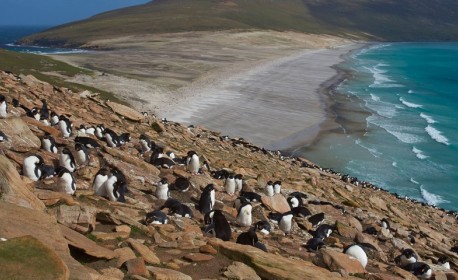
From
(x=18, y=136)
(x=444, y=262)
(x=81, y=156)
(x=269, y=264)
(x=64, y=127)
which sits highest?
(x=18, y=136)

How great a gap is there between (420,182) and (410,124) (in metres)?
19.9

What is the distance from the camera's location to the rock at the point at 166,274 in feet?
29.9

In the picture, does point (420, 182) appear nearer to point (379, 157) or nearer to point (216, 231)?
point (379, 157)

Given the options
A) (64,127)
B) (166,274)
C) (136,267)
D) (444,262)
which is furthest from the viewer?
(64,127)

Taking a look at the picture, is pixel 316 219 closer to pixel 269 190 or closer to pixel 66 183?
pixel 269 190

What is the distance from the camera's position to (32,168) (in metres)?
13.1

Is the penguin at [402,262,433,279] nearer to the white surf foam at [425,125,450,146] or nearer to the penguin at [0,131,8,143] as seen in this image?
the penguin at [0,131,8,143]

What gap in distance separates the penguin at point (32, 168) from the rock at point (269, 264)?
16.3 feet

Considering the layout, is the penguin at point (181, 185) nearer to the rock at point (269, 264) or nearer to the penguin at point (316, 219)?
the penguin at point (316, 219)

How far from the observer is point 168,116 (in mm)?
50844

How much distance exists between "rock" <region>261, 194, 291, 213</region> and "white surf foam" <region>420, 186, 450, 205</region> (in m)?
20.8

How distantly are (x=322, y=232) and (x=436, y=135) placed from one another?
41.4m

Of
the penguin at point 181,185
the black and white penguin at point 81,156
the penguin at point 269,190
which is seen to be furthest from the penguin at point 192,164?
the black and white penguin at point 81,156

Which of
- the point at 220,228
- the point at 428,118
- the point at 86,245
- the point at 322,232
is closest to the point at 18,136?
the point at 220,228
